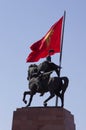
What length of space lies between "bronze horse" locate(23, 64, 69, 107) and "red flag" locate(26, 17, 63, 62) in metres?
1.22

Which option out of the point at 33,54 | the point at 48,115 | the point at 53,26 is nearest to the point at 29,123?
the point at 48,115

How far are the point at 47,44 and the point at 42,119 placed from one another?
4200 mm

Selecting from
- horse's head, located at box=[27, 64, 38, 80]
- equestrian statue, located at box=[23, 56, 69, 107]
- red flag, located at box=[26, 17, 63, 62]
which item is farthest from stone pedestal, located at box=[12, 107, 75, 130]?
red flag, located at box=[26, 17, 63, 62]

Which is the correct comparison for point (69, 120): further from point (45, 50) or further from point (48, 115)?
point (45, 50)

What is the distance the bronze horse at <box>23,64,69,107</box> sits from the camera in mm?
18391

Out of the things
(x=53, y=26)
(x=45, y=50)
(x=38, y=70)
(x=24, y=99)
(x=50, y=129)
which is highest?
(x=53, y=26)

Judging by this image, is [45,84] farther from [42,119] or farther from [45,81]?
[42,119]

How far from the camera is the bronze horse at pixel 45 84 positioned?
724 inches

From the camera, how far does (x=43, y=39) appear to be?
20.7 meters

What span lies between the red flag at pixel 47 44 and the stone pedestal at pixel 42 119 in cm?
306

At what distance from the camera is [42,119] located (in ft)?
58.7

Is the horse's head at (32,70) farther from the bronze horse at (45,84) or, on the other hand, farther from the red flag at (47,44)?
the red flag at (47,44)

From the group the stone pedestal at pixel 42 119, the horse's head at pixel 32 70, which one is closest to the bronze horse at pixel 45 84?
the horse's head at pixel 32 70

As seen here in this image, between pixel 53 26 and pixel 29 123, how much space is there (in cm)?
549
